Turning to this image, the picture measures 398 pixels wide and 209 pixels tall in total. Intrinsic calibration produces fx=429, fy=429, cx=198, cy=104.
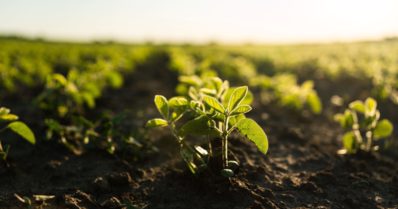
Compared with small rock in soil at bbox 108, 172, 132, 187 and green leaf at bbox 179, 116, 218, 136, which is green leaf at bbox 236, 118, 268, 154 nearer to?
green leaf at bbox 179, 116, 218, 136

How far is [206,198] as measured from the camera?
2.27m

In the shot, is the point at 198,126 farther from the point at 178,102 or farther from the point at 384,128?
the point at 384,128

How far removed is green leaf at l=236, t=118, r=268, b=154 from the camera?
1.97 metres

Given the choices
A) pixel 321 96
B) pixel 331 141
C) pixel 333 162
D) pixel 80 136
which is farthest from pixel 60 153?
pixel 321 96

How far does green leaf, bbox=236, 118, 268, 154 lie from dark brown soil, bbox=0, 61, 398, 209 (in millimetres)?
377

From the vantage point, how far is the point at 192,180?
2.44m

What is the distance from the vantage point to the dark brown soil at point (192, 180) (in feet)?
7.43

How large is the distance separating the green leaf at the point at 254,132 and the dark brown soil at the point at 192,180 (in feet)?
1.24

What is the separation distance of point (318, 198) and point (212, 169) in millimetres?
617

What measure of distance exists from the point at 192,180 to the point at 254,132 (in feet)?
2.00

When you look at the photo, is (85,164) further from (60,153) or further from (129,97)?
(129,97)

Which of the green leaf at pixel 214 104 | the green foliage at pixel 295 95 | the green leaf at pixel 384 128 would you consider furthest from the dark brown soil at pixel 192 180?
the green foliage at pixel 295 95

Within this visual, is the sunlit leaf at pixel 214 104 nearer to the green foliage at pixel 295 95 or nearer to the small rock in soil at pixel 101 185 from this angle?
the small rock in soil at pixel 101 185

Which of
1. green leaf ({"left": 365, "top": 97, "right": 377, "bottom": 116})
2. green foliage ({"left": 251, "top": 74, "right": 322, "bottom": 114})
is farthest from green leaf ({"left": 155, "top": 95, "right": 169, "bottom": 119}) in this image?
green foliage ({"left": 251, "top": 74, "right": 322, "bottom": 114})
